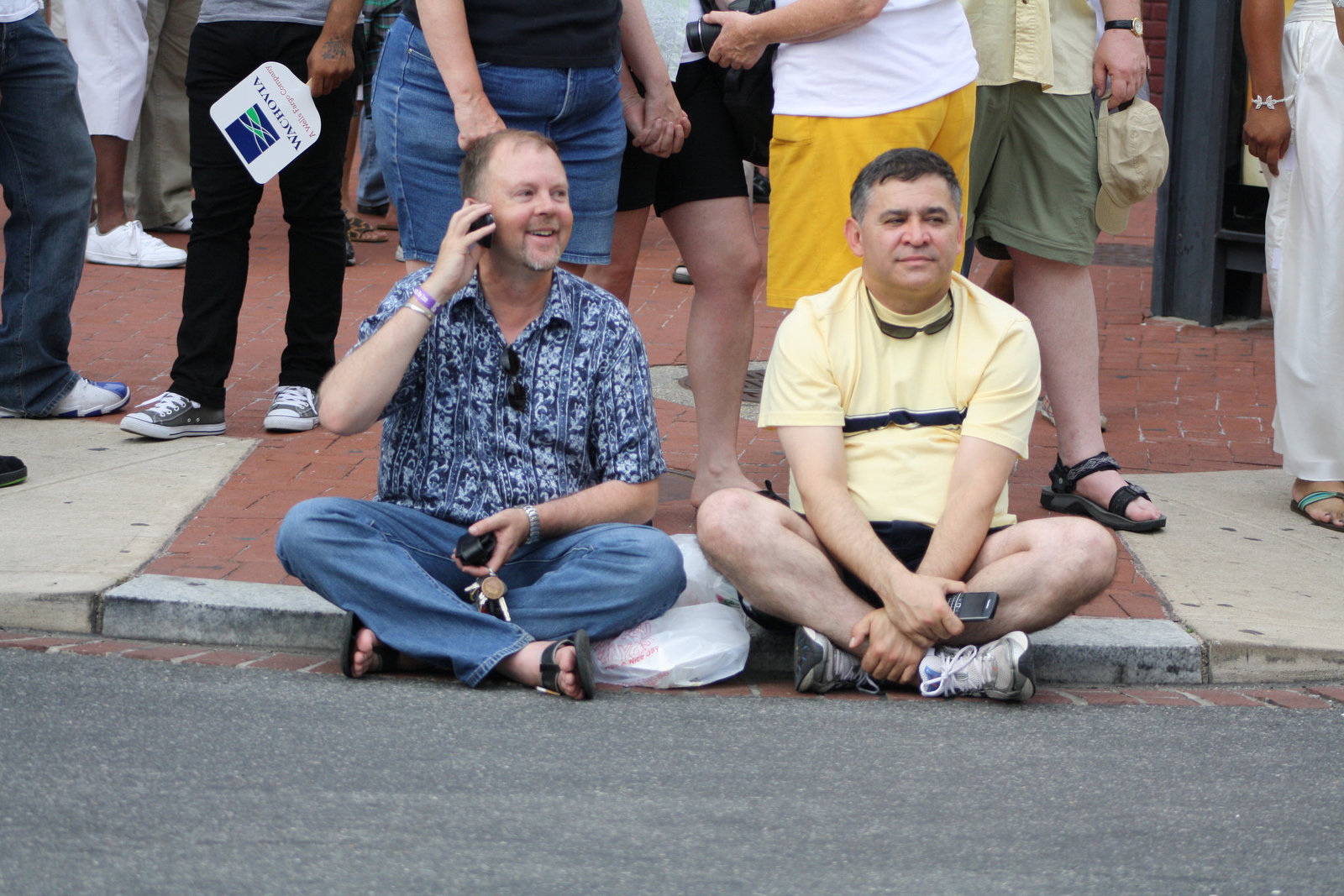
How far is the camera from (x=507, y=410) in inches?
146

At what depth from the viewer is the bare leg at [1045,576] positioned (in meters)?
3.54

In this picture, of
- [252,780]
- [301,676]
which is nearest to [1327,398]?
[301,676]

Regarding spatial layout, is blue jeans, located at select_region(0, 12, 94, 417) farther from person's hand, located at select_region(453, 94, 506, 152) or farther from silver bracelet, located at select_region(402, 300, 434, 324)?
silver bracelet, located at select_region(402, 300, 434, 324)

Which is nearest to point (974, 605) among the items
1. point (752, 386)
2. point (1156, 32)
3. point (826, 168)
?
point (826, 168)

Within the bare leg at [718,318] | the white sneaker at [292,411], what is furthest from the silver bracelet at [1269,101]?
the white sneaker at [292,411]

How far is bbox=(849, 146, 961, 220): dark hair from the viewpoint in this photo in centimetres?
369

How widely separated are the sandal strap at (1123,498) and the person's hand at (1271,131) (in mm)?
1108

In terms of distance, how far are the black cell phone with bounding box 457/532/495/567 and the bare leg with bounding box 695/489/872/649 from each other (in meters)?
0.46

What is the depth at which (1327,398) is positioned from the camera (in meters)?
4.79

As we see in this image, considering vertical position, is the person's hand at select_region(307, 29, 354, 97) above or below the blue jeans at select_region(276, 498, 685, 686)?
above

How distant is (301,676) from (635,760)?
0.87 meters

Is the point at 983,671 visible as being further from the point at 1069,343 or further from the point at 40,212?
the point at 40,212

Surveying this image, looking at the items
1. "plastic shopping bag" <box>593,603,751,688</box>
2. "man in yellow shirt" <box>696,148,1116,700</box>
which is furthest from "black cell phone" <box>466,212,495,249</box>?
"plastic shopping bag" <box>593,603,751,688</box>

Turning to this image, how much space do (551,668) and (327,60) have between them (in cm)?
246
